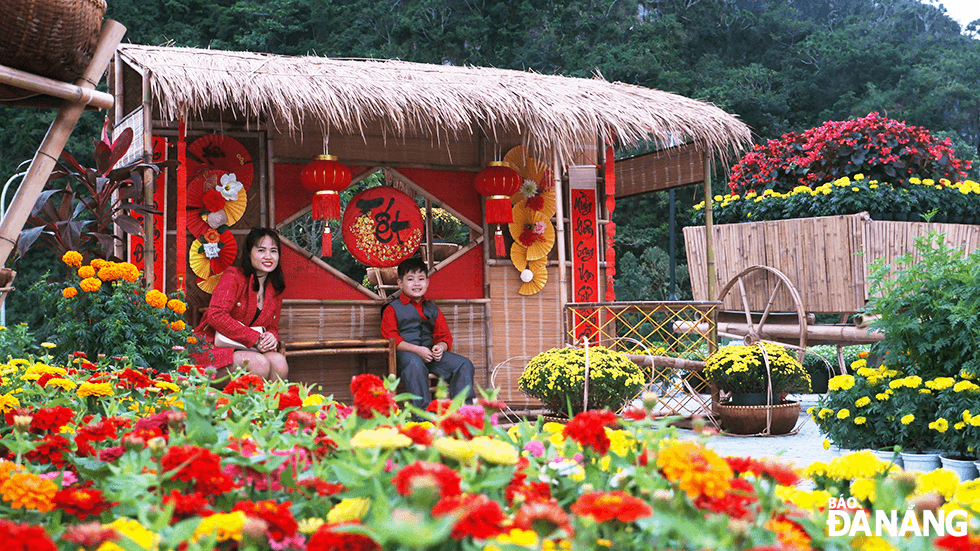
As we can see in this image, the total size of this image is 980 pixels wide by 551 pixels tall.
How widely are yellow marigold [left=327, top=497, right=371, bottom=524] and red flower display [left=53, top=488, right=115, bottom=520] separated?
1.39 feet

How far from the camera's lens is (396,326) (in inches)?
226

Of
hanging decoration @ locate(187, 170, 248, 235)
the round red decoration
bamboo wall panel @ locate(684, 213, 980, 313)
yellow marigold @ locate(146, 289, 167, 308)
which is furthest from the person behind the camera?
bamboo wall panel @ locate(684, 213, 980, 313)

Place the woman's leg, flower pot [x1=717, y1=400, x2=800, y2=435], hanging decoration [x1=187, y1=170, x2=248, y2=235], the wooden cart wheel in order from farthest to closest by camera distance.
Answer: the wooden cart wheel → hanging decoration [x1=187, y1=170, x2=248, y2=235] → flower pot [x1=717, y1=400, x2=800, y2=435] → the woman's leg

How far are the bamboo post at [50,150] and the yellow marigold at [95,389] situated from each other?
0.42 meters

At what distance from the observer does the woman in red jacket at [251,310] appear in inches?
202

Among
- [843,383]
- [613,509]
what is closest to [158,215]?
[843,383]

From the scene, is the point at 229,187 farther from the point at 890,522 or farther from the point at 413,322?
the point at 890,522

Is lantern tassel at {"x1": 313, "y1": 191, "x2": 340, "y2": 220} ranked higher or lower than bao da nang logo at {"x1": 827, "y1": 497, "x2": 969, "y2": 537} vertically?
higher

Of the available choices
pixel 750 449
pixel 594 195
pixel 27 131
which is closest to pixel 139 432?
pixel 750 449

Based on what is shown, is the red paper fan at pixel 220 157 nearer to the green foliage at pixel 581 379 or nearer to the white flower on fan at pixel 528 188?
the white flower on fan at pixel 528 188

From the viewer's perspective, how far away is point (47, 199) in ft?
16.7

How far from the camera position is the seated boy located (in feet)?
18.5

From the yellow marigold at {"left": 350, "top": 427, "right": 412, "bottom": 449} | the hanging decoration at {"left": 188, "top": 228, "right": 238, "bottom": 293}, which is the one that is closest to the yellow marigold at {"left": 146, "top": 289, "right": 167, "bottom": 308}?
the hanging decoration at {"left": 188, "top": 228, "right": 238, "bottom": 293}

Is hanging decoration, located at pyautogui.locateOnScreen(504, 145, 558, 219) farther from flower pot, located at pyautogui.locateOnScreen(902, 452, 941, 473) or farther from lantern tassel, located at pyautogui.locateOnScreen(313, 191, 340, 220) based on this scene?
flower pot, located at pyautogui.locateOnScreen(902, 452, 941, 473)
